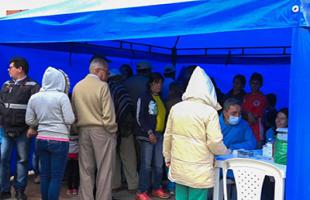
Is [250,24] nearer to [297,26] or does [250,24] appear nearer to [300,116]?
[297,26]

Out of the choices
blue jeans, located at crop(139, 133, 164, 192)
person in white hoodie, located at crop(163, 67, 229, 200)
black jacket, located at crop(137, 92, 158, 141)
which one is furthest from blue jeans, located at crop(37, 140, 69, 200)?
person in white hoodie, located at crop(163, 67, 229, 200)

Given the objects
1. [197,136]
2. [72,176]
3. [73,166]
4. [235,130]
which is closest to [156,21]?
[197,136]

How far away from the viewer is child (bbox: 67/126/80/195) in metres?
5.02

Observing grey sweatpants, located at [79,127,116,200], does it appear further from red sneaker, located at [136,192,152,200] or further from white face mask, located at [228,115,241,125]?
white face mask, located at [228,115,241,125]

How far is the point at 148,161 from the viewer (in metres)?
5.00

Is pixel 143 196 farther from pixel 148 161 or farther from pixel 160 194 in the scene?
pixel 148 161

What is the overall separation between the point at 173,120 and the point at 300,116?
1.06m

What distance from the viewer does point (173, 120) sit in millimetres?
3527

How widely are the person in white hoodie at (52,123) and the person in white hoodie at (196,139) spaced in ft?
4.04

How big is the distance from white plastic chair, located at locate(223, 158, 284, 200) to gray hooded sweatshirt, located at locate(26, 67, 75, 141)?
1.67 meters

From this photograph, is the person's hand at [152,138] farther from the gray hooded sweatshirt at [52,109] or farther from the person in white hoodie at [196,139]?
the person in white hoodie at [196,139]

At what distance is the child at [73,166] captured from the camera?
16.5 ft

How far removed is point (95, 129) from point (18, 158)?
3.36ft

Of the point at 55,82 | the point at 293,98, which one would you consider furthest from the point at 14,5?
the point at 293,98
